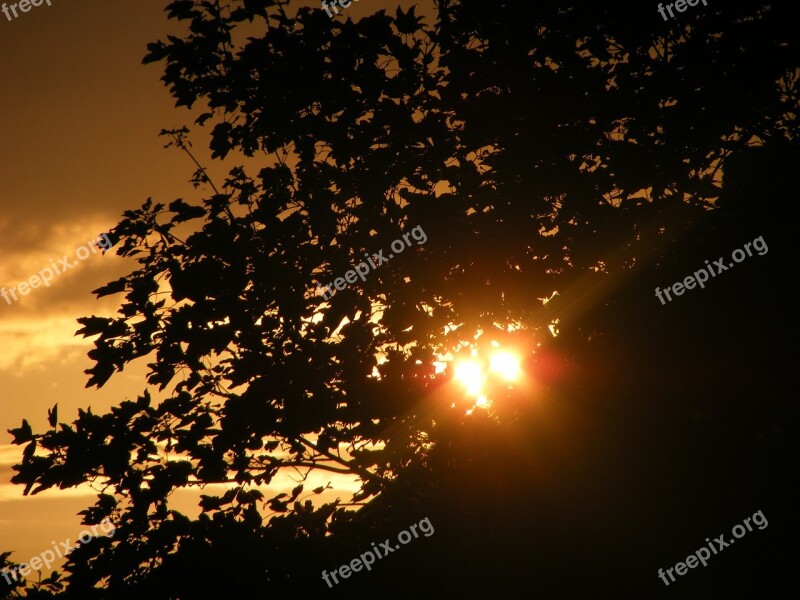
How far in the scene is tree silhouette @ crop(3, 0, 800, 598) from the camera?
6.20 m

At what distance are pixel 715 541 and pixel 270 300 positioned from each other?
6.48m

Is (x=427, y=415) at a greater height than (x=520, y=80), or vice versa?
(x=520, y=80)

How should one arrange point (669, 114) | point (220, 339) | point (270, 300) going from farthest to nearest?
point (669, 114) → point (270, 300) → point (220, 339)

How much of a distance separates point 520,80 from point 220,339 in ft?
16.0

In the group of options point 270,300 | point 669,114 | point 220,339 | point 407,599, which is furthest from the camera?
point 407,599

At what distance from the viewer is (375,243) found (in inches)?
260

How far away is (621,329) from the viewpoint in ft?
29.1

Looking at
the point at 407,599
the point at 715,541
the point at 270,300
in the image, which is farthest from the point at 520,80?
A: the point at 407,599

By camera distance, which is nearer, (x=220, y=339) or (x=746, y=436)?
(x=220, y=339)

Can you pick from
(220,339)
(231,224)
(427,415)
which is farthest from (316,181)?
(427,415)

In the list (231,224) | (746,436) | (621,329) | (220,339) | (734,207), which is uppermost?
(231,224)

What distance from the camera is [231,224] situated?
22.4 feet

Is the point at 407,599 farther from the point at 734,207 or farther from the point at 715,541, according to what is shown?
the point at 734,207

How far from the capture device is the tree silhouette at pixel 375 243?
6.20 m
